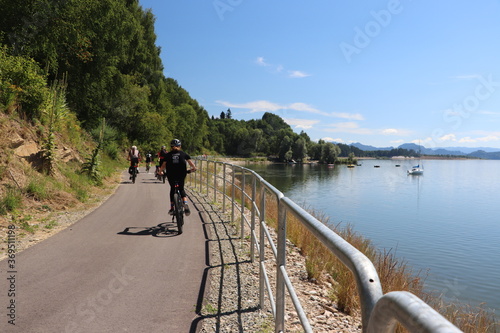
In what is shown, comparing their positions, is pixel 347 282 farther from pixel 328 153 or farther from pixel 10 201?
pixel 328 153

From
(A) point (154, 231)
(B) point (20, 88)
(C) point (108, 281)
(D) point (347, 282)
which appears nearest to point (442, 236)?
(D) point (347, 282)

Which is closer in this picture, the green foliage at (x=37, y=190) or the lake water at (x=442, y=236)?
the green foliage at (x=37, y=190)

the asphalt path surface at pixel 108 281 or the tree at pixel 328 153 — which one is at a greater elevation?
the tree at pixel 328 153

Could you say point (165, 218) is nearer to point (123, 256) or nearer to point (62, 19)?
point (123, 256)

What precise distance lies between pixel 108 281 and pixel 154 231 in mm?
3192

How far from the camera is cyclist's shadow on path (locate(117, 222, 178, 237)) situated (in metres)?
8.01

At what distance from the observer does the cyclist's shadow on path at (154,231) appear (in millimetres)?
Result: 8007

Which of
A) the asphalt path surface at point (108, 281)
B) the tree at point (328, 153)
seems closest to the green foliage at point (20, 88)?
the asphalt path surface at point (108, 281)

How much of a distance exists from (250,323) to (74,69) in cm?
2616

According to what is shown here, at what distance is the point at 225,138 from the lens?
16088cm

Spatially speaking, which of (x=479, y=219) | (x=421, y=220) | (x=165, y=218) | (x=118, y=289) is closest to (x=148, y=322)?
(x=118, y=289)

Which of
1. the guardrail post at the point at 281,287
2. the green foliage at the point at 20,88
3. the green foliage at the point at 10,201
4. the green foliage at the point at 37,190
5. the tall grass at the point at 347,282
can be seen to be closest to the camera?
the guardrail post at the point at 281,287

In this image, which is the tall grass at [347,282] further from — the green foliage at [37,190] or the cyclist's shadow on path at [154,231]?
the green foliage at [37,190]

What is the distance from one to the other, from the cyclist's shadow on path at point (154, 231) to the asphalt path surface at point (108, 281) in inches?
0.9
